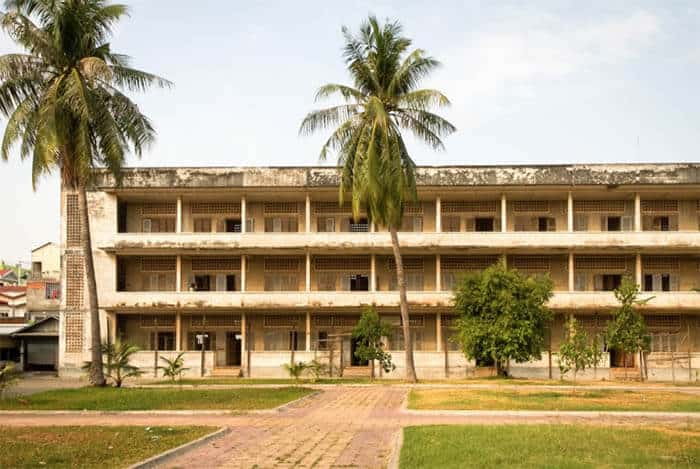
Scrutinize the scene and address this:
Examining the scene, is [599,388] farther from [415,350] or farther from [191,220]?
[191,220]

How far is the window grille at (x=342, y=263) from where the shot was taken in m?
45.9

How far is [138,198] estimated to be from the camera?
150 feet

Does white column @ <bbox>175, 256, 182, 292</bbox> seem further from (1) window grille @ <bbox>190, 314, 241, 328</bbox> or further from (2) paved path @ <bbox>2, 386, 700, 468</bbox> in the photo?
(2) paved path @ <bbox>2, 386, 700, 468</bbox>

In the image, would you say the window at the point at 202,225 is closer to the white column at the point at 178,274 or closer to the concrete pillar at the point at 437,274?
the white column at the point at 178,274

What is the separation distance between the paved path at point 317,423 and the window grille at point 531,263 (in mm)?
21379

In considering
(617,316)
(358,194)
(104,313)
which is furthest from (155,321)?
(617,316)

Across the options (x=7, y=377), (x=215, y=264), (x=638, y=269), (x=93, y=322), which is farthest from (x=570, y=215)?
(x=7, y=377)

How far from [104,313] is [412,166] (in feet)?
62.8

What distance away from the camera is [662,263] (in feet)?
149

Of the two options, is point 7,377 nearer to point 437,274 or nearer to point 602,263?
point 437,274

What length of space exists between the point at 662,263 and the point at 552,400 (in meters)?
24.0

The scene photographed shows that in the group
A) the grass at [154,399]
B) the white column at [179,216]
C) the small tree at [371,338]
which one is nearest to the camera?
the grass at [154,399]

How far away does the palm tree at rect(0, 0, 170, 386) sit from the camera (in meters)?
30.0

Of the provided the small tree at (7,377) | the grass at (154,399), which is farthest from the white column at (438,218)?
the small tree at (7,377)
